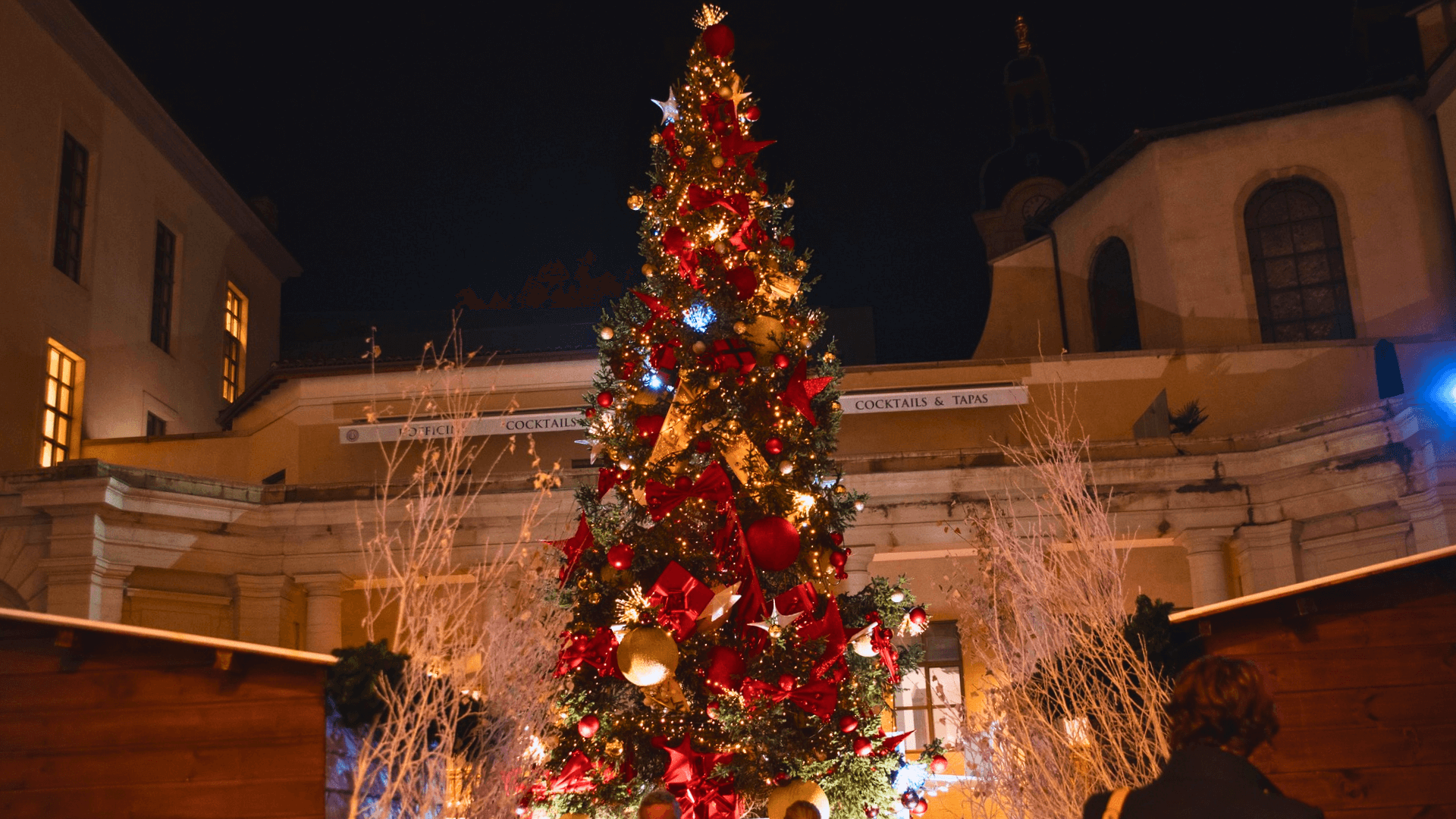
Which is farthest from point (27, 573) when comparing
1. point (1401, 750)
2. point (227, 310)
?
point (1401, 750)

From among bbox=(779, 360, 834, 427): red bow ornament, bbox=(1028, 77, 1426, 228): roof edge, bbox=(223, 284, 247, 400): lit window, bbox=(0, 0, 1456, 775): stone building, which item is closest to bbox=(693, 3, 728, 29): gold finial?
bbox=(779, 360, 834, 427): red bow ornament

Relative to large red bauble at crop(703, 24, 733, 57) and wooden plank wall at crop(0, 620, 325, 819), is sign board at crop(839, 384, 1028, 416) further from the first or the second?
wooden plank wall at crop(0, 620, 325, 819)

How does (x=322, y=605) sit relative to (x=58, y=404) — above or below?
below

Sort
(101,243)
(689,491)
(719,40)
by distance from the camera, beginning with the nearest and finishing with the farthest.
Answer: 1. (689,491)
2. (719,40)
3. (101,243)

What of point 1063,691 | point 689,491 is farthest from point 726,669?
point 1063,691

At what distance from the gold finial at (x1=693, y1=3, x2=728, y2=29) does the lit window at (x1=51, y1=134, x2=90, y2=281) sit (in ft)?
58.6

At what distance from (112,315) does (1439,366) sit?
23990mm

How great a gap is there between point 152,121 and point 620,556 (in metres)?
22.1

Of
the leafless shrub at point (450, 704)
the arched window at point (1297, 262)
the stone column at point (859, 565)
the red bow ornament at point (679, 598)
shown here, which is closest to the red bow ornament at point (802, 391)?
the red bow ornament at point (679, 598)

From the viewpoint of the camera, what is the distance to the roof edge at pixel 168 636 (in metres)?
6.59

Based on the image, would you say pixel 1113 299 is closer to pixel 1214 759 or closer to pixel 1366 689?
pixel 1366 689

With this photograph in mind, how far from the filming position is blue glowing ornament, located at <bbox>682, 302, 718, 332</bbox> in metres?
8.86

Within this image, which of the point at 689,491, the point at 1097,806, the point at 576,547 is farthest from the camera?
the point at 576,547

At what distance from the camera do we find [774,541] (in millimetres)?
7992
